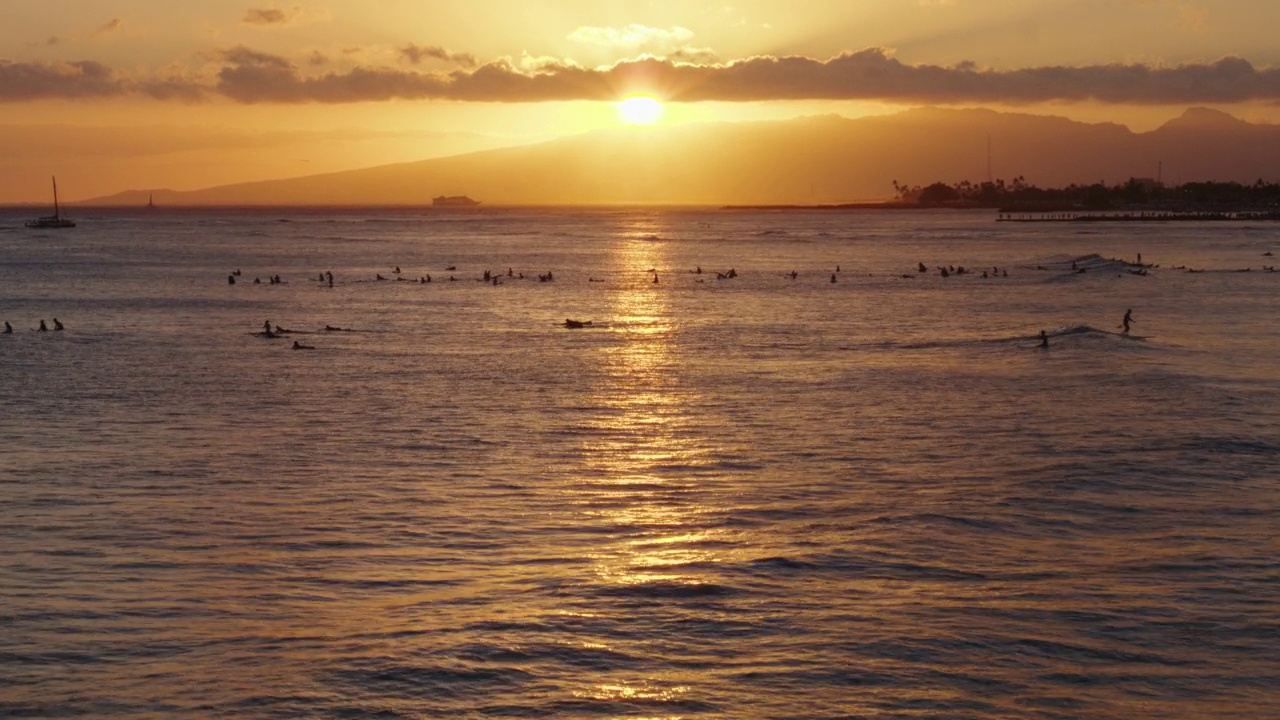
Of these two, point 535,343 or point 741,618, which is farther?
point 535,343

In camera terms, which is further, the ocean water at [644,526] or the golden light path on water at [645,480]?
the golden light path on water at [645,480]

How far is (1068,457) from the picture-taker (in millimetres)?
27219

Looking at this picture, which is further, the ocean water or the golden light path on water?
the golden light path on water

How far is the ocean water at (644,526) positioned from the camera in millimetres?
15078

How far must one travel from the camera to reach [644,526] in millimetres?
21469

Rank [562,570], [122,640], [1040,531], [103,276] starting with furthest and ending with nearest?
1. [103,276]
2. [1040,531]
3. [562,570]
4. [122,640]

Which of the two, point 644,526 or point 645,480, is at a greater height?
point 645,480

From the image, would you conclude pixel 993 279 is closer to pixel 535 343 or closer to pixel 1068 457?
pixel 535 343

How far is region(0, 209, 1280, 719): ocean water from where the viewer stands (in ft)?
49.5

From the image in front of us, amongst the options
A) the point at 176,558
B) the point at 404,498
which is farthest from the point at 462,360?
the point at 176,558

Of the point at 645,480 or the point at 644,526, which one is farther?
the point at 645,480

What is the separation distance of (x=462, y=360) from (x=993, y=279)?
5245cm

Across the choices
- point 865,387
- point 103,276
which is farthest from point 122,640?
point 103,276

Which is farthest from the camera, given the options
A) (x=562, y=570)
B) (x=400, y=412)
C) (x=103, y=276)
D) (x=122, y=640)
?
(x=103, y=276)
